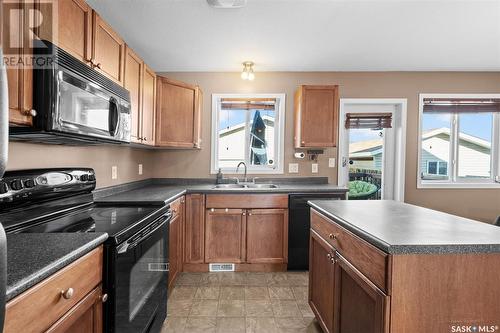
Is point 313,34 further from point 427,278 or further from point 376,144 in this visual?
point 427,278

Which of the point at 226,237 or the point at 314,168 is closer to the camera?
the point at 226,237

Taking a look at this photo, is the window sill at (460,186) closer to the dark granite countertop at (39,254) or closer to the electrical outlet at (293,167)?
the electrical outlet at (293,167)

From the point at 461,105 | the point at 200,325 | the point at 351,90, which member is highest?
the point at 351,90

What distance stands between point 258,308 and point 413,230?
1488mm

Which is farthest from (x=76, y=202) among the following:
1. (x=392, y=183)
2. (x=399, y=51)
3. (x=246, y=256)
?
(x=392, y=183)

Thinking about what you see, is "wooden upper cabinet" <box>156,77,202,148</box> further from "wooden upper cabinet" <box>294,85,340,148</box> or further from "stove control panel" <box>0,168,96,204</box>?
"wooden upper cabinet" <box>294,85,340,148</box>

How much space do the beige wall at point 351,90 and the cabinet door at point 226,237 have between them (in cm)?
85

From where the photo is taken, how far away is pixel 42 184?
1414mm

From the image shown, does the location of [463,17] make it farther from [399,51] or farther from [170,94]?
[170,94]

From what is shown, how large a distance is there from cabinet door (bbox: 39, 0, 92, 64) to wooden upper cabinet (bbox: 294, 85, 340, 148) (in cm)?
220

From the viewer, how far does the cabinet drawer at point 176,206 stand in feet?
7.47

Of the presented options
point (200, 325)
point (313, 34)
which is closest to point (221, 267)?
point (200, 325)

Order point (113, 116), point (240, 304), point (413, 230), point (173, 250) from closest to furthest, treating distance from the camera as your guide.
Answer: point (413, 230) < point (113, 116) < point (240, 304) < point (173, 250)

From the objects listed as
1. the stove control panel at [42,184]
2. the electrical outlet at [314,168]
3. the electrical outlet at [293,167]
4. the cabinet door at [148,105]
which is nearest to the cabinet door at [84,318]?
the stove control panel at [42,184]
